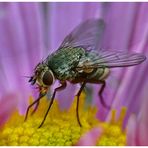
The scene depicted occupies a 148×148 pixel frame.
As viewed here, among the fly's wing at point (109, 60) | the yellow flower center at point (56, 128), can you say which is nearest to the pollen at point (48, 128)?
the yellow flower center at point (56, 128)

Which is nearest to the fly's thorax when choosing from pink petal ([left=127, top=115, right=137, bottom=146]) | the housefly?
the housefly

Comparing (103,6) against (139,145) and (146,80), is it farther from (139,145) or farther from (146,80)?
(139,145)

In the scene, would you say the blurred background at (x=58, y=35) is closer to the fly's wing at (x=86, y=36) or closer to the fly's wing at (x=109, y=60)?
the fly's wing at (x=86, y=36)

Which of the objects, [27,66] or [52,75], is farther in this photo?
[27,66]

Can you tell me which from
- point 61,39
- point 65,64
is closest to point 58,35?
point 61,39

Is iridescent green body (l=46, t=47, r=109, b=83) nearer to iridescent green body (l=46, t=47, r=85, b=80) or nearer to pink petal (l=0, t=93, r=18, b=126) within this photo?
iridescent green body (l=46, t=47, r=85, b=80)

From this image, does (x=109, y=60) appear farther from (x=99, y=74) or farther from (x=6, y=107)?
(x=6, y=107)

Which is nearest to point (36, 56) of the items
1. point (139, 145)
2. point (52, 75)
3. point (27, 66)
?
point (27, 66)
